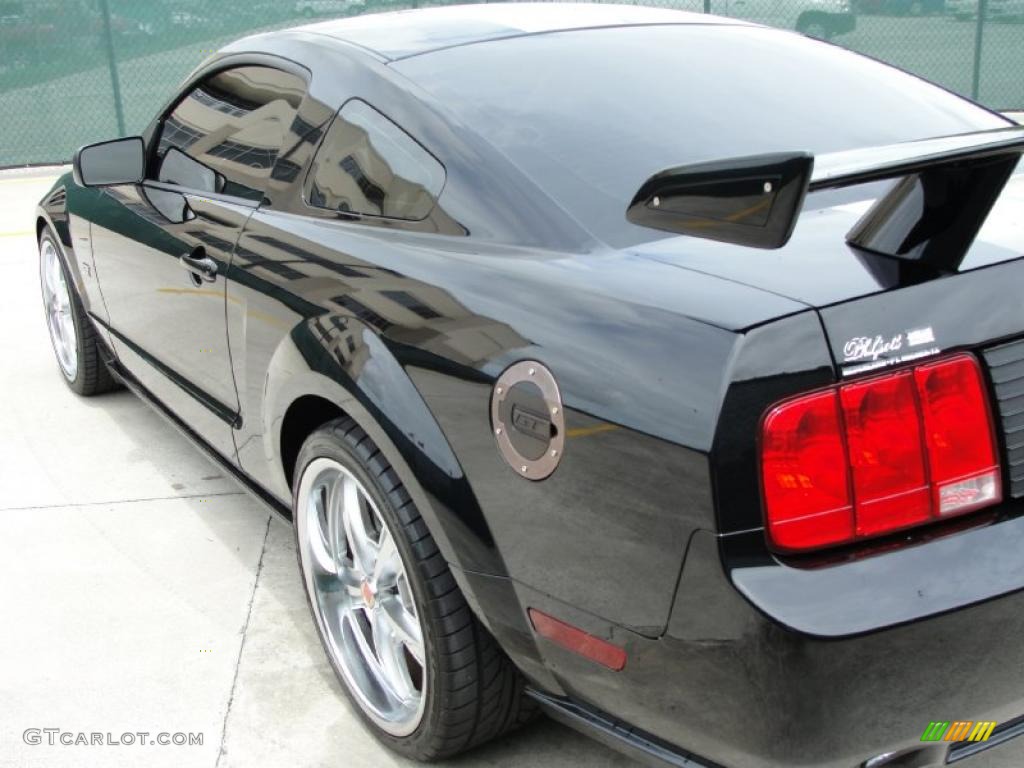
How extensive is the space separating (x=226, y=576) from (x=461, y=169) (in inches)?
66.1

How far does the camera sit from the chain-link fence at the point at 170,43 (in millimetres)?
12625

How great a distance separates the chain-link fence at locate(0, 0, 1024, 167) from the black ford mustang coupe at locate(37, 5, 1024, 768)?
10816mm

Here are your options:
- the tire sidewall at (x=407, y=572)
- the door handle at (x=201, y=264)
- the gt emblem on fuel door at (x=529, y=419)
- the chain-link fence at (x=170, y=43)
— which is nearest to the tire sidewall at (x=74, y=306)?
the door handle at (x=201, y=264)

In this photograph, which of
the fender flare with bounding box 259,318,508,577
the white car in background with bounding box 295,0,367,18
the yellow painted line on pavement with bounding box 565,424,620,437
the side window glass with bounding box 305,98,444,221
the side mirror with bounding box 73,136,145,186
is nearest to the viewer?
the yellow painted line on pavement with bounding box 565,424,620,437

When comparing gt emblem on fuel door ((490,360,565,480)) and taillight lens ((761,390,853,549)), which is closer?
taillight lens ((761,390,853,549))

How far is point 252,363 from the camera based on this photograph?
2.89m

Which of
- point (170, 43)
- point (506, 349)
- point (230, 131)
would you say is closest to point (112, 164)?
point (230, 131)

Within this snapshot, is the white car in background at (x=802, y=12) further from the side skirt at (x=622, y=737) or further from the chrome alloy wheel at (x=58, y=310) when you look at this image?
the side skirt at (x=622, y=737)

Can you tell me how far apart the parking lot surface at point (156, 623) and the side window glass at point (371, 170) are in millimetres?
1205

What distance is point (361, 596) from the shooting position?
8.80 ft

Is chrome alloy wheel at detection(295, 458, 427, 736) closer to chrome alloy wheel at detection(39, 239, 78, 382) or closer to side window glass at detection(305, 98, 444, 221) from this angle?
side window glass at detection(305, 98, 444, 221)

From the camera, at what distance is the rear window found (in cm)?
233

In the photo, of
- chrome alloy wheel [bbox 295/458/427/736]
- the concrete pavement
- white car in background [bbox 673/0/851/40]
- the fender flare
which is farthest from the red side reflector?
white car in background [bbox 673/0/851/40]

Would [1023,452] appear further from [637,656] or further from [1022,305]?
[637,656]
